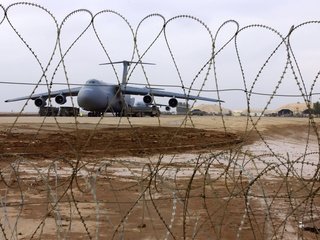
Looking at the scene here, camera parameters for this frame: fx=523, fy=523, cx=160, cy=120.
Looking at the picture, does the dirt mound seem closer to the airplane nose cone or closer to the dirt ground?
the dirt ground

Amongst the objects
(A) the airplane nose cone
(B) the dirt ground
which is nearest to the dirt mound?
(B) the dirt ground

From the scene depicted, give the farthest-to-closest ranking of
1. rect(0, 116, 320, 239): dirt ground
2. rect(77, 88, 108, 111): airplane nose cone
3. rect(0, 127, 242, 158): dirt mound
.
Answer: rect(77, 88, 108, 111): airplane nose cone < rect(0, 127, 242, 158): dirt mound < rect(0, 116, 320, 239): dirt ground

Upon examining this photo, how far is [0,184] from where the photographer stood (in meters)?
7.72

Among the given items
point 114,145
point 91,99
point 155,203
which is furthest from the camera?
point 91,99

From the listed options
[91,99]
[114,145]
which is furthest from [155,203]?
[91,99]

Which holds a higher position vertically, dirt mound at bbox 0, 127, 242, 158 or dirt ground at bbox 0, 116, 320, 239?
dirt ground at bbox 0, 116, 320, 239

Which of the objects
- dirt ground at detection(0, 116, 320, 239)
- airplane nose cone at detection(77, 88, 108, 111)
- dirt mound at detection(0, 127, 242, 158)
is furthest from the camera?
airplane nose cone at detection(77, 88, 108, 111)

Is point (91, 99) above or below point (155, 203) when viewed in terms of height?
below

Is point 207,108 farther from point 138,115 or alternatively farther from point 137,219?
point 137,219

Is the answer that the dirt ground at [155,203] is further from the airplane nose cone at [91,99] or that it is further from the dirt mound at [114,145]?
the airplane nose cone at [91,99]

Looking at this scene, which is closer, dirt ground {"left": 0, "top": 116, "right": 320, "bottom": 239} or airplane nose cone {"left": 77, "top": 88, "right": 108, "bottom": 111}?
dirt ground {"left": 0, "top": 116, "right": 320, "bottom": 239}

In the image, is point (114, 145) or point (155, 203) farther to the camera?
point (114, 145)

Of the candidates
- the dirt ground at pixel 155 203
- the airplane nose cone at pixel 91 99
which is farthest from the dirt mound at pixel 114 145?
the airplane nose cone at pixel 91 99

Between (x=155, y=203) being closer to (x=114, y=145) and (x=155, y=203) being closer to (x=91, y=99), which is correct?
(x=114, y=145)
